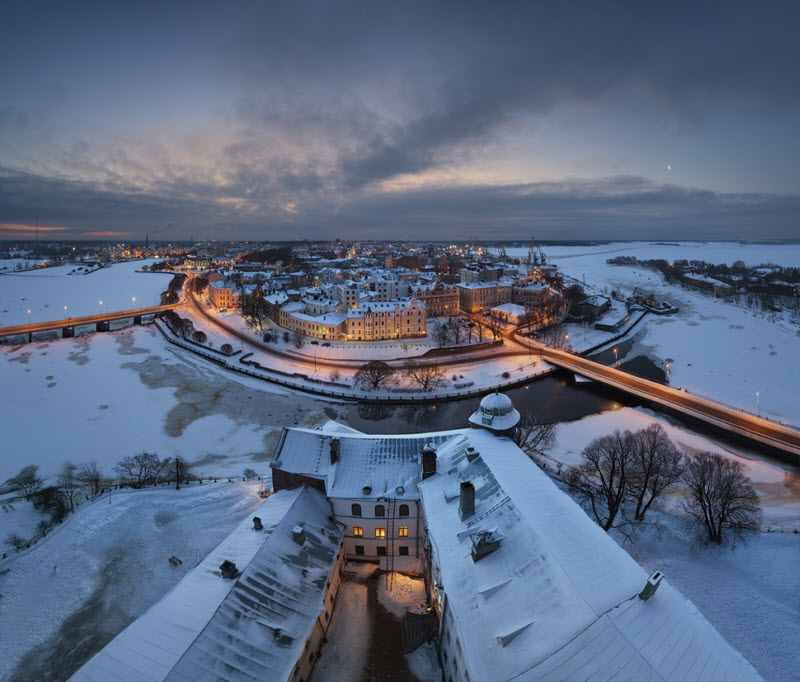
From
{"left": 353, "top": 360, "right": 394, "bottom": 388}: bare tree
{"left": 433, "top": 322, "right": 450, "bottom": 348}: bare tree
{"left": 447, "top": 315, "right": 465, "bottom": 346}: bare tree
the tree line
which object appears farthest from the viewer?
{"left": 447, "top": 315, "right": 465, "bottom": 346}: bare tree

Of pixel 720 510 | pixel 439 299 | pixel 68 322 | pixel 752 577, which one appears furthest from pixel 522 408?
pixel 68 322

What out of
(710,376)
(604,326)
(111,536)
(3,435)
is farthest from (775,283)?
(3,435)

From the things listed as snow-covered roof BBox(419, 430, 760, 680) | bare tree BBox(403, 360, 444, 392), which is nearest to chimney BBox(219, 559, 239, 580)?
snow-covered roof BBox(419, 430, 760, 680)

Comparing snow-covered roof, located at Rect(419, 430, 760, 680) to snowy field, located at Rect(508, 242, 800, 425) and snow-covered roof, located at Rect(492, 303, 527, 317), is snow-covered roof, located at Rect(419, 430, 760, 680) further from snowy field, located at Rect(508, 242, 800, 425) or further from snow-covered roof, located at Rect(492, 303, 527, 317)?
snow-covered roof, located at Rect(492, 303, 527, 317)

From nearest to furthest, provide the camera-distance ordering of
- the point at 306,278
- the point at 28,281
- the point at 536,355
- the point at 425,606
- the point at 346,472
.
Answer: the point at 425,606, the point at 346,472, the point at 536,355, the point at 306,278, the point at 28,281

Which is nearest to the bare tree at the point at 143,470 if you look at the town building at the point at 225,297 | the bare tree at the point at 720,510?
the bare tree at the point at 720,510

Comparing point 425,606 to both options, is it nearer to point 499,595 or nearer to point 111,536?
point 499,595

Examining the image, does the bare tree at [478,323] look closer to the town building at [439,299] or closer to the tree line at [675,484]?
the town building at [439,299]
